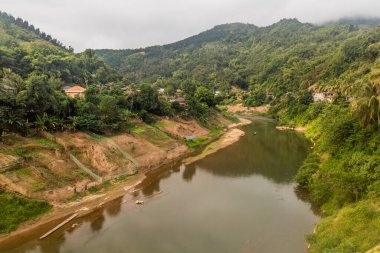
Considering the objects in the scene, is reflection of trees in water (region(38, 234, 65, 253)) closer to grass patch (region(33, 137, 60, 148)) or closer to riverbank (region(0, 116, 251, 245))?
riverbank (region(0, 116, 251, 245))

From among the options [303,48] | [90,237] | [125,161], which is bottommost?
[90,237]

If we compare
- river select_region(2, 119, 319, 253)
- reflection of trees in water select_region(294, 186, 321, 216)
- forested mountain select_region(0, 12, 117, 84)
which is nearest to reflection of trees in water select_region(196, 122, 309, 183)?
river select_region(2, 119, 319, 253)

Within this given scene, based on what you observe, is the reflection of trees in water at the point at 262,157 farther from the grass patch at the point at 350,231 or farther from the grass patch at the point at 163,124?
the grass patch at the point at 350,231

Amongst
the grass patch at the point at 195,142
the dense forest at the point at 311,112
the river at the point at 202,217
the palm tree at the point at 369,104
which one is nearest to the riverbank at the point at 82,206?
the river at the point at 202,217

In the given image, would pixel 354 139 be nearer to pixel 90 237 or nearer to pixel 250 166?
pixel 250 166

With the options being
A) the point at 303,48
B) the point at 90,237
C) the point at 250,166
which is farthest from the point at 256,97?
the point at 90,237
